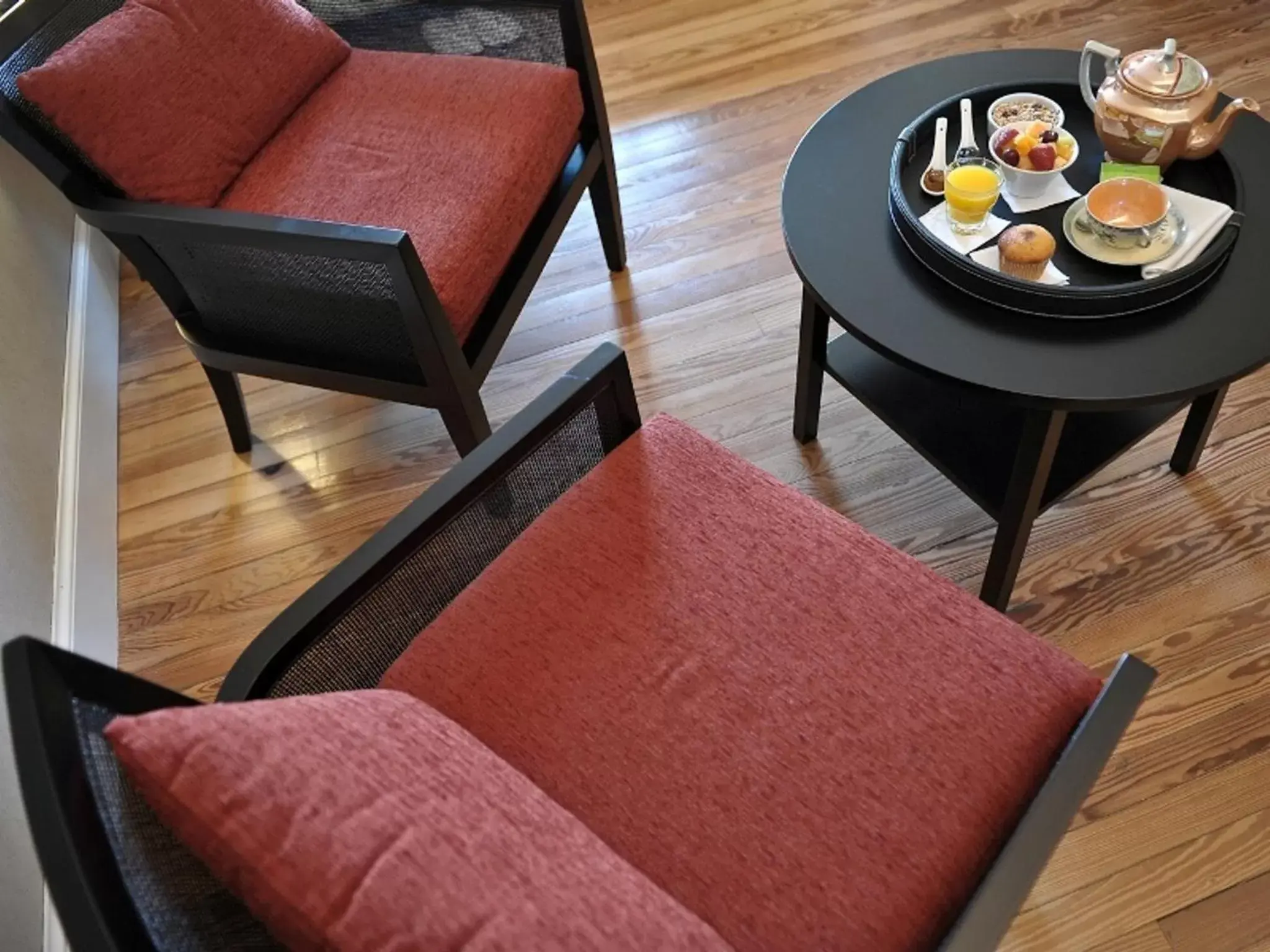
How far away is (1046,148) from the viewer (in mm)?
1438

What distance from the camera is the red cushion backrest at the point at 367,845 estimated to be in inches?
27.1

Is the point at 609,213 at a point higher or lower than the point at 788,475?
higher

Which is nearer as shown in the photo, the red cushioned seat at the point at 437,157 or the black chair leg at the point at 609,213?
the red cushioned seat at the point at 437,157

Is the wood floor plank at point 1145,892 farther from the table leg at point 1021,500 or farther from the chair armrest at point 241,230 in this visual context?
the chair armrest at point 241,230

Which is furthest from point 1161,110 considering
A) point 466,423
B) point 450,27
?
point 450,27

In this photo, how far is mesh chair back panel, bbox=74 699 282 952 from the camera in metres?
0.73

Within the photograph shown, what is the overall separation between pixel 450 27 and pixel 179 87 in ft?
1.71

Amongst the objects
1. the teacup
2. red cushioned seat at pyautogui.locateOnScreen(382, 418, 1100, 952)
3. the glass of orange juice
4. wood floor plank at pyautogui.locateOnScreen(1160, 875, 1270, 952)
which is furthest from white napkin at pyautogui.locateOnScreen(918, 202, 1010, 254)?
wood floor plank at pyautogui.locateOnScreen(1160, 875, 1270, 952)

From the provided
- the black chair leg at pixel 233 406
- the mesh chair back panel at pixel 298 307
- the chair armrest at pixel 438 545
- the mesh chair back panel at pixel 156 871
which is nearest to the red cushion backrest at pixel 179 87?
the mesh chair back panel at pixel 298 307

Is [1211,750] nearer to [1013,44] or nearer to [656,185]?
[656,185]

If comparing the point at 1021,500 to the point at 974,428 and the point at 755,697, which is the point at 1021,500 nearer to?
the point at 974,428

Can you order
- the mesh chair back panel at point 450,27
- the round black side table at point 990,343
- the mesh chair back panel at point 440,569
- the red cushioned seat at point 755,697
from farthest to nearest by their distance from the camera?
the mesh chair back panel at point 450,27, the round black side table at point 990,343, the mesh chair back panel at point 440,569, the red cushioned seat at point 755,697

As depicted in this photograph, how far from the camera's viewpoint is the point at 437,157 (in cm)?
166

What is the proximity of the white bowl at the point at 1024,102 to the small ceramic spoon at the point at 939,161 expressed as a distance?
0.22 feet
